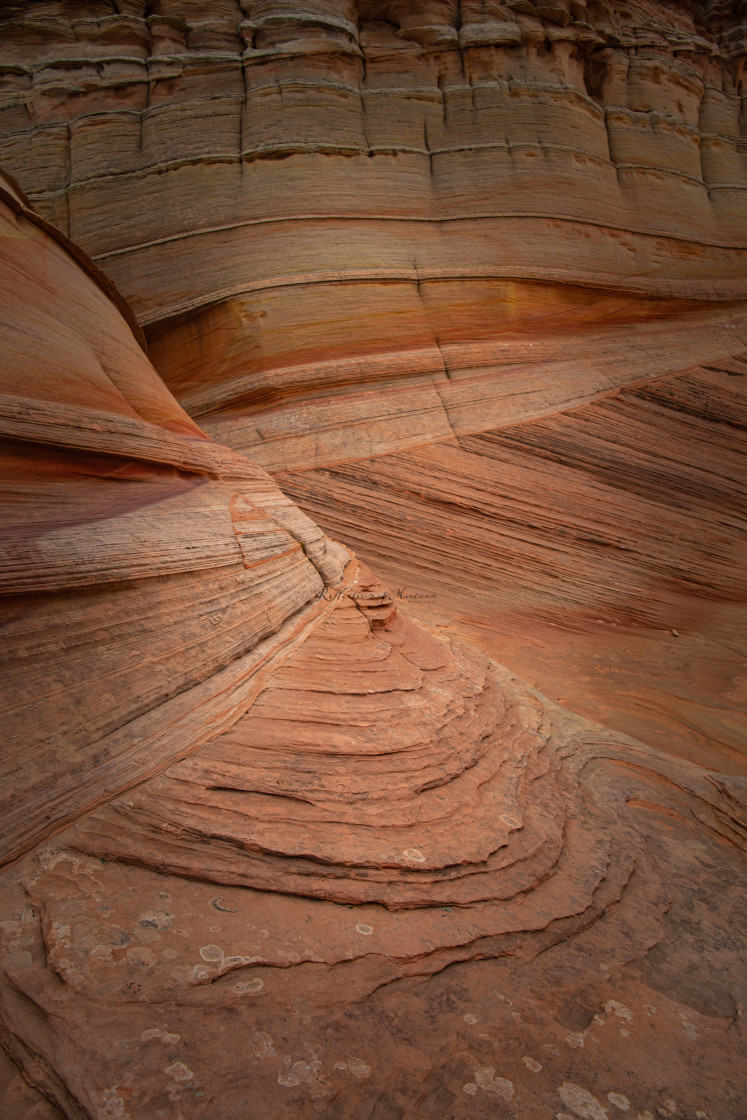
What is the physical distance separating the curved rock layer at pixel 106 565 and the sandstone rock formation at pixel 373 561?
0.02 m

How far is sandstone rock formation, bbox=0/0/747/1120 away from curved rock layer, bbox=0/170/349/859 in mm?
21

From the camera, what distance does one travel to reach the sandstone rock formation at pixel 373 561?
6.28ft

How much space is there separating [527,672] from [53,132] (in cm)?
974

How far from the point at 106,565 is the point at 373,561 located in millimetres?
4393

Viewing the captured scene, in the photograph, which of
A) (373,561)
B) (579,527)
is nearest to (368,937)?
(373,561)

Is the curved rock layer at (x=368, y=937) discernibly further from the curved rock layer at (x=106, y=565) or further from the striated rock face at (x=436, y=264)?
the striated rock face at (x=436, y=264)

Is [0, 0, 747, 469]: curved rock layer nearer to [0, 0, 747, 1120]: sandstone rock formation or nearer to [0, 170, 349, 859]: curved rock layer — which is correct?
[0, 0, 747, 1120]: sandstone rock formation

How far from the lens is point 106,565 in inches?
115

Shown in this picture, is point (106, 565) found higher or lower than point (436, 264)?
lower

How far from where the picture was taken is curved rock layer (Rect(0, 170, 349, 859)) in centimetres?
249

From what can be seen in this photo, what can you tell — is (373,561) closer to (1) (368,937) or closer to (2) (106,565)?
(2) (106,565)

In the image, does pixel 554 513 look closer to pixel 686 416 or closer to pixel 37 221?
pixel 686 416

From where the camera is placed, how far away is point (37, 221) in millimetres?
4613

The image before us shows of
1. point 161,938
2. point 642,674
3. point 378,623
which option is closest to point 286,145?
point 378,623
